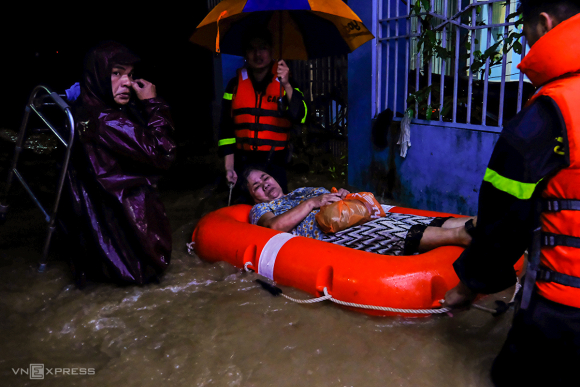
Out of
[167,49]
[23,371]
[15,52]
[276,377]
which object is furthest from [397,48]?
[15,52]

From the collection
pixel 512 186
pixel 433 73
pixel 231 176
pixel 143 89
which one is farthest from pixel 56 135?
pixel 433 73

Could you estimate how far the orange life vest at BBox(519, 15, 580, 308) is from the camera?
3.69ft

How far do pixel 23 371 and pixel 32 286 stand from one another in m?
0.99

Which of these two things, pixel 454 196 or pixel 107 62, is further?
pixel 454 196

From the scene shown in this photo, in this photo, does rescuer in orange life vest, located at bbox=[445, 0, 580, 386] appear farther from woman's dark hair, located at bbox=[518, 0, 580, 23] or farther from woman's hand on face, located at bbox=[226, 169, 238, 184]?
woman's hand on face, located at bbox=[226, 169, 238, 184]

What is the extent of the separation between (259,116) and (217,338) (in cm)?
201

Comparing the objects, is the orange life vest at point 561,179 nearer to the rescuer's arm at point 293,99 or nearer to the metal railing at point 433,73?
the rescuer's arm at point 293,99

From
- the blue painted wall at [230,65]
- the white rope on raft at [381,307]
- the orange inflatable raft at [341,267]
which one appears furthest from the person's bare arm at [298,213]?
the blue painted wall at [230,65]

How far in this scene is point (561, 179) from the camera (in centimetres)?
120

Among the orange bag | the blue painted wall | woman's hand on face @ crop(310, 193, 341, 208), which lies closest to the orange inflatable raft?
the orange bag

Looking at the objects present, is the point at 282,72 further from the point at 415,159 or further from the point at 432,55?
the point at 415,159

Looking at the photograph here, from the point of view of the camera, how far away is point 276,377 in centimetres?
190

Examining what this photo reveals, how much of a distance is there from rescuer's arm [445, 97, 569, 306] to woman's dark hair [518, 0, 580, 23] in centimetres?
24

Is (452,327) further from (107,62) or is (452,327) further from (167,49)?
(167,49)
